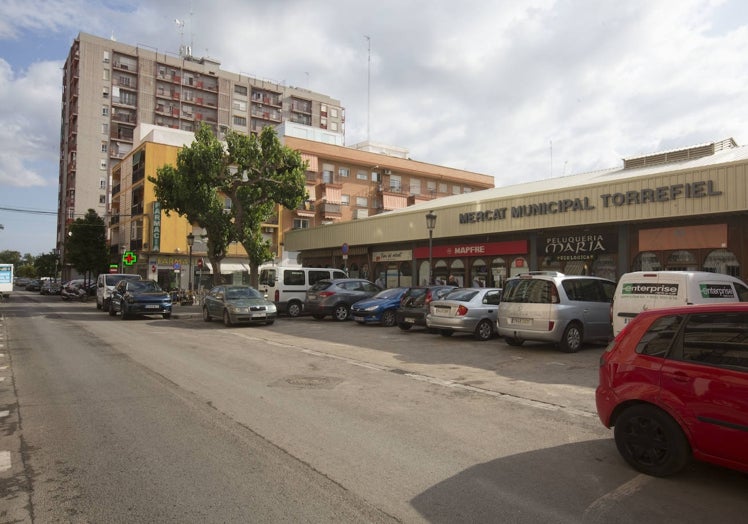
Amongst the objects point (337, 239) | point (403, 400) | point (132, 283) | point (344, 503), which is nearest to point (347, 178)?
point (337, 239)

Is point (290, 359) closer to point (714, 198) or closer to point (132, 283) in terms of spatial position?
point (714, 198)

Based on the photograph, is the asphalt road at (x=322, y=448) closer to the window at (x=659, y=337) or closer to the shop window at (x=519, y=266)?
the window at (x=659, y=337)

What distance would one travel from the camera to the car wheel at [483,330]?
522 inches

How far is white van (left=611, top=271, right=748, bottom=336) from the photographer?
8.90m

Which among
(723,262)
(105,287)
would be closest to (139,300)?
(105,287)

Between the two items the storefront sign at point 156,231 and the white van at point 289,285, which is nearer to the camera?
the white van at point 289,285

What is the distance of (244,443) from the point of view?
4812mm

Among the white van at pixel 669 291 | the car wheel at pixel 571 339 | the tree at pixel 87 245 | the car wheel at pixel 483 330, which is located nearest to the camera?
the white van at pixel 669 291

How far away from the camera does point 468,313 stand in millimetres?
13008

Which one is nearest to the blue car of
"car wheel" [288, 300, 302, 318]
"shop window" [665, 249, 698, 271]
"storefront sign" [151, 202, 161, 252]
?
"car wheel" [288, 300, 302, 318]

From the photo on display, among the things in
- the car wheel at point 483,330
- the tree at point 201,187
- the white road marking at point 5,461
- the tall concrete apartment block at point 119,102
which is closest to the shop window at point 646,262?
the car wheel at point 483,330

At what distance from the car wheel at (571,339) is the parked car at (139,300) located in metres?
16.1

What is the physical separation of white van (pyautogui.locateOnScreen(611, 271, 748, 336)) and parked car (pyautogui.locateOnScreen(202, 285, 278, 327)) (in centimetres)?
1150

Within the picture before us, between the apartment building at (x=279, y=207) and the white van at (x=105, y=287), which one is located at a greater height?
the apartment building at (x=279, y=207)
